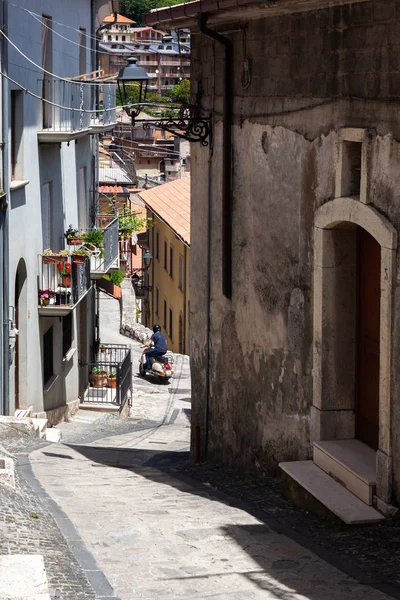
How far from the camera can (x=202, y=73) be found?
12.6 meters

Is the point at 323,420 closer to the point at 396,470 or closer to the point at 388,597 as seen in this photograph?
the point at 396,470

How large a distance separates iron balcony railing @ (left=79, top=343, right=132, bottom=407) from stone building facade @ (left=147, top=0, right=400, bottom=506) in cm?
799

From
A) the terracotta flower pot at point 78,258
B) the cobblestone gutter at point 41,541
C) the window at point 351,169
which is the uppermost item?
the window at point 351,169

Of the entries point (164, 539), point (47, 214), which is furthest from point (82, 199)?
point (164, 539)

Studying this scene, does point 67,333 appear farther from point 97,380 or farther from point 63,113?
point 63,113

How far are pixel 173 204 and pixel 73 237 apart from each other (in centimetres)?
1649

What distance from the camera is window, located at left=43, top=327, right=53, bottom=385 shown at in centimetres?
1919

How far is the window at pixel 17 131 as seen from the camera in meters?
16.5

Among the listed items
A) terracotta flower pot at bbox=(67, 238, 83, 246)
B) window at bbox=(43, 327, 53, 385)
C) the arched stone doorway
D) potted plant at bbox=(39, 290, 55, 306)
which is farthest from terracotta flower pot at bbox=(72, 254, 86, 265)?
terracotta flower pot at bbox=(67, 238, 83, 246)

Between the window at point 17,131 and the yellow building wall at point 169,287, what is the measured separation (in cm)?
1695

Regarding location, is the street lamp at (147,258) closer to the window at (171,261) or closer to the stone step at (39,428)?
the window at (171,261)

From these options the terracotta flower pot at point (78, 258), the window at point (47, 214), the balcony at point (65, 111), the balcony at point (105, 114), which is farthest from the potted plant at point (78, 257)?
the balcony at point (105, 114)

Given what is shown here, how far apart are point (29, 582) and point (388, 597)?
7.12 ft

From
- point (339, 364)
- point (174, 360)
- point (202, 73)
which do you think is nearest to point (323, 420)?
point (339, 364)
